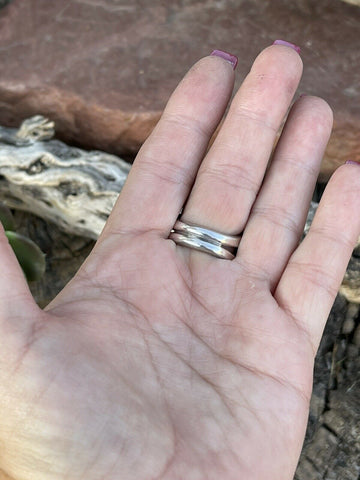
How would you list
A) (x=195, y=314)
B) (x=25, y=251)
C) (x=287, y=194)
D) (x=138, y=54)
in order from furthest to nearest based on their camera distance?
(x=138, y=54), (x=25, y=251), (x=287, y=194), (x=195, y=314)

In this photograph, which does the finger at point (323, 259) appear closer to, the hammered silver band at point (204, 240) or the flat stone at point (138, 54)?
the hammered silver band at point (204, 240)

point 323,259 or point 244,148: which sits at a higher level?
point 244,148

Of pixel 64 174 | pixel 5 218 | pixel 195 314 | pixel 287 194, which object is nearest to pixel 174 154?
pixel 287 194

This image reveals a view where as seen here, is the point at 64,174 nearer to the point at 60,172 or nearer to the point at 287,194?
the point at 60,172

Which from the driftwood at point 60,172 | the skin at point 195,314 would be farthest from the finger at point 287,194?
the driftwood at point 60,172

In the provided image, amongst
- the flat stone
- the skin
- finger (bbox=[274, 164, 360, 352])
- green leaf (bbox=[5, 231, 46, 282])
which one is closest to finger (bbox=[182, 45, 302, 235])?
the skin

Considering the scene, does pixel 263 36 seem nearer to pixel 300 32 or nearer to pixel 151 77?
pixel 300 32

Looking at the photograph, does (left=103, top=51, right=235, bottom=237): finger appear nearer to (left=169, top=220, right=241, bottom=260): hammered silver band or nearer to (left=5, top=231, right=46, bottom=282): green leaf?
(left=169, top=220, right=241, bottom=260): hammered silver band
